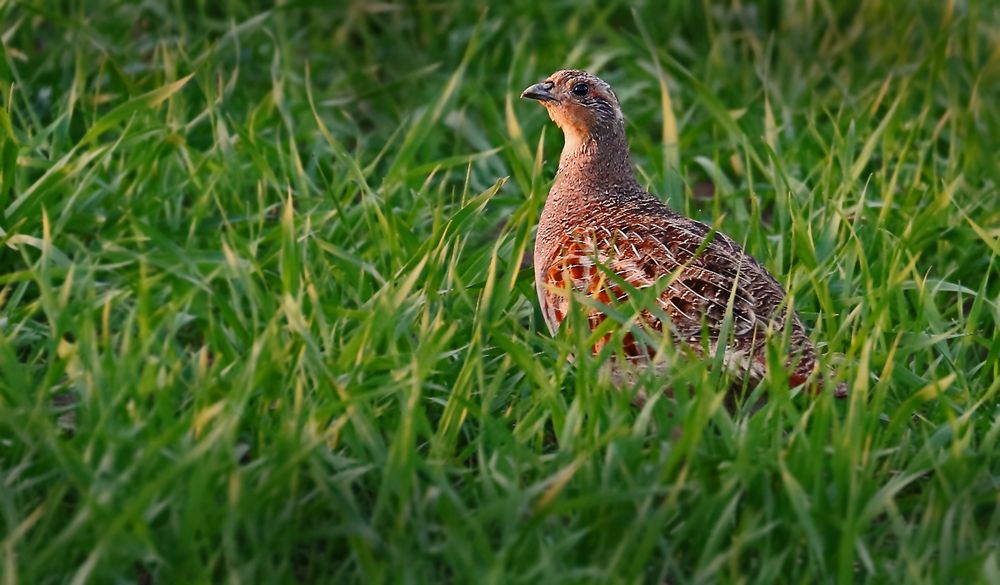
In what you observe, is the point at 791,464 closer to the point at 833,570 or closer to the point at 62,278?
the point at 833,570

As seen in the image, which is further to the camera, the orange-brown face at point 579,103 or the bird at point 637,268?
the orange-brown face at point 579,103

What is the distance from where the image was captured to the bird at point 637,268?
390cm

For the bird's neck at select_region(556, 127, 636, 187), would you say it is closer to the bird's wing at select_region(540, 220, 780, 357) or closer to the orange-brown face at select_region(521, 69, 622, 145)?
the orange-brown face at select_region(521, 69, 622, 145)

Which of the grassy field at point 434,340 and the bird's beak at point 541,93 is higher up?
the bird's beak at point 541,93

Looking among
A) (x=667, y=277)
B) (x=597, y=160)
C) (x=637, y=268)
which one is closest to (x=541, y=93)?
(x=597, y=160)

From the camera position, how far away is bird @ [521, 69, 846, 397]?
390 cm

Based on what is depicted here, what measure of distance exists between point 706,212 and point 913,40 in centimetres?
200

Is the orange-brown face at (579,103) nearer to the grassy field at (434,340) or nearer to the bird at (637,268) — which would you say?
the bird at (637,268)

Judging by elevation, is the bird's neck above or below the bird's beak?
below

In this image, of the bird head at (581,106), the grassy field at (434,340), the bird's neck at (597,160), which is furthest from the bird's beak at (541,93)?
the grassy field at (434,340)

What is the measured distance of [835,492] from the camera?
336cm

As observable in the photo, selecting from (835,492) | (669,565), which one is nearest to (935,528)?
(835,492)

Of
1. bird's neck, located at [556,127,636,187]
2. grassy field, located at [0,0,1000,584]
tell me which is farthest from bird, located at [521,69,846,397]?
grassy field, located at [0,0,1000,584]

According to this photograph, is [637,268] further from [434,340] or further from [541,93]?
[541,93]
